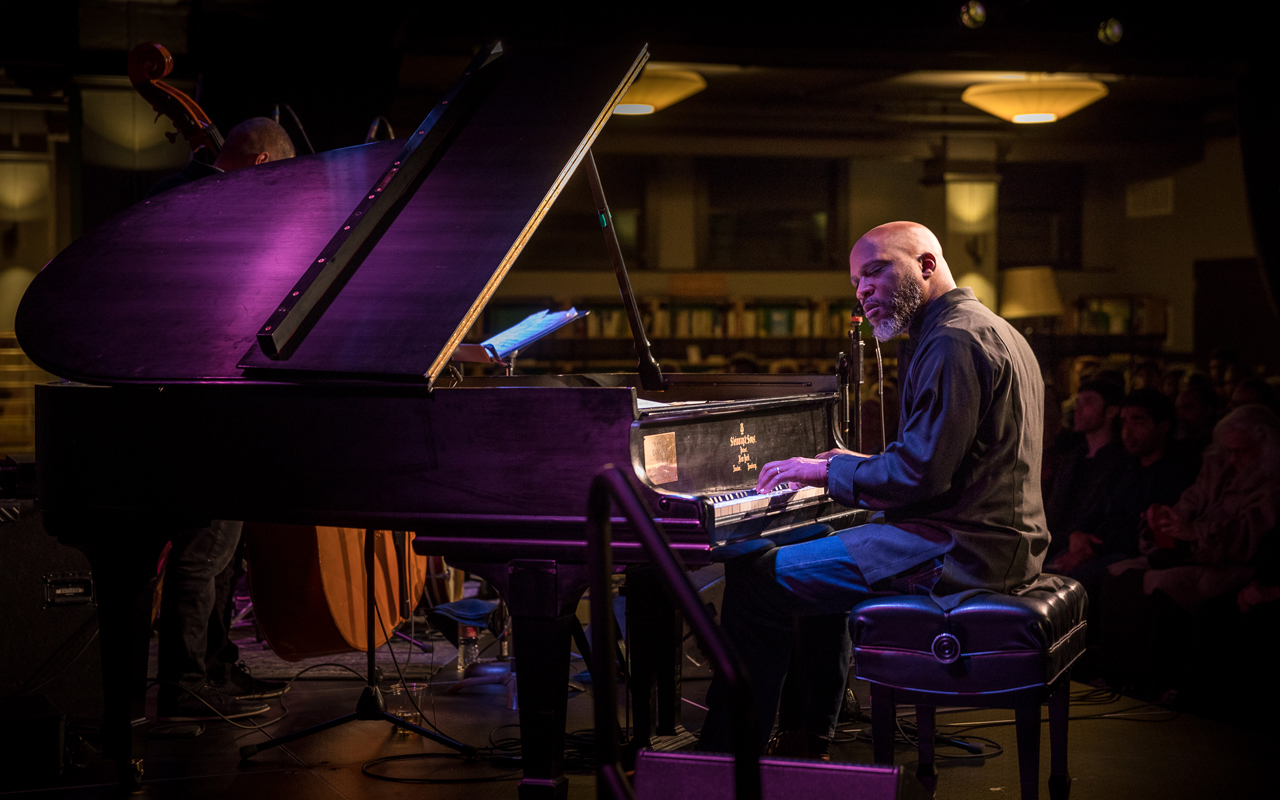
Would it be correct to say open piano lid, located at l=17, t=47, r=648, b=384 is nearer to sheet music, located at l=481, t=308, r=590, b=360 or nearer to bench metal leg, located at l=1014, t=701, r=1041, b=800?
sheet music, located at l=481, t=308, r=590, b=360

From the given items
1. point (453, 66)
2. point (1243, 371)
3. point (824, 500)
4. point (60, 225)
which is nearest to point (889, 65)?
point (1243, 371)

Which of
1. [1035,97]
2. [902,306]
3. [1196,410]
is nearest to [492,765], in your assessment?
[902,306]

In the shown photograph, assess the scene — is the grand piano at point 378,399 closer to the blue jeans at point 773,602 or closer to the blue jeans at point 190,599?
the blue jeans at point 773,602

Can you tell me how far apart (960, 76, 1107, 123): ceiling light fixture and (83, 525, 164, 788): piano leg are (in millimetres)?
7757

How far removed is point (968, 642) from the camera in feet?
7.89

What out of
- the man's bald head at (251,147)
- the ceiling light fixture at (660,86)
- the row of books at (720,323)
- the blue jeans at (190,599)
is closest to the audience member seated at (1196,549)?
the blue jeans at (190,599)

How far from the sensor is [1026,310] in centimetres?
1010

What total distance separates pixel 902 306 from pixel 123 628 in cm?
217

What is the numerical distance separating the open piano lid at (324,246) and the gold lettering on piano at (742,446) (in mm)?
706

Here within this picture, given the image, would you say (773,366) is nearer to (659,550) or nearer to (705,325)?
(705,325)

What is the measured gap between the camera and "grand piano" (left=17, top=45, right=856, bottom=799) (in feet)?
7.78

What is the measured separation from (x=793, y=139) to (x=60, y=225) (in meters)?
7.72

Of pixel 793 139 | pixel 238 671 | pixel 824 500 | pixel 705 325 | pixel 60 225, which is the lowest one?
pixel 238 671

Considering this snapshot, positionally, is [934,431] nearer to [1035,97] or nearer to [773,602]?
[773,602]
